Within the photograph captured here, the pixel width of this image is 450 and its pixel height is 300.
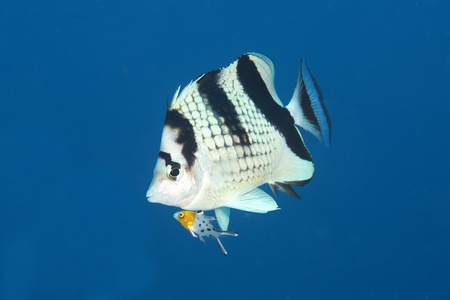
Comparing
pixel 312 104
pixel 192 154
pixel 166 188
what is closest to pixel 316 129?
pixel 312 104

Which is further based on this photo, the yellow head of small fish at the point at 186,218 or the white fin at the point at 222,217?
the yellow head of small fish at the point at 186,218

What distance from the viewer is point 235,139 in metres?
1.52

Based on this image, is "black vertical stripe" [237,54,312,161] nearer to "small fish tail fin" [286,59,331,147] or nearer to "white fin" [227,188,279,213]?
"small fish tail fin" [286,59,331,147]

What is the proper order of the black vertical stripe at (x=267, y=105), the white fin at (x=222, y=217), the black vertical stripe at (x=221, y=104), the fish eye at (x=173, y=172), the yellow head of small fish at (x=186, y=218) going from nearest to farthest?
the fish eye at (x=173, y=172)
the black vertical stripe at (x=221, y=104)
the black vertical stripe at (x=267, y=105)
the white fin at (x=222, y=217)
the yellow head of small fish at (x=186, y=218)

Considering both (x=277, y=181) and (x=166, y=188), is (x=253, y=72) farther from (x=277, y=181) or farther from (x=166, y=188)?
(x=166, y=188)

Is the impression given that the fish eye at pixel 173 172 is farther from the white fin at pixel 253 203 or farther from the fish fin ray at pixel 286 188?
the fish fin ray at pixel 286 188

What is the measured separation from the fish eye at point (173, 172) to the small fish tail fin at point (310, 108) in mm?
542

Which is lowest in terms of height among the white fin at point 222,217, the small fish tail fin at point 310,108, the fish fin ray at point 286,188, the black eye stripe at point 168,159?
the fish fin ray at point 286,188

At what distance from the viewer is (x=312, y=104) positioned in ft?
5.43

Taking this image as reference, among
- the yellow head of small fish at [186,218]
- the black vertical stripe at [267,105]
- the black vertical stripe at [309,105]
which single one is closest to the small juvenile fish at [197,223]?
the yellow head of small fish at [186,218]

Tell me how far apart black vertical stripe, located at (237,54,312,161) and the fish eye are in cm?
43

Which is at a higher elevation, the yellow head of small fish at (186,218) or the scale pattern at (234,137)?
the scale pattern at (234,137)

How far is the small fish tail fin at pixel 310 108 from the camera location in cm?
164

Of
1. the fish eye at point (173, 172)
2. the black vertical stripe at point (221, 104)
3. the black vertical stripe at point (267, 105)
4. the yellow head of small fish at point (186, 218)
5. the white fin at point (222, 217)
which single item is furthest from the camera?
the yellow head of small fish at point (186, 218)
